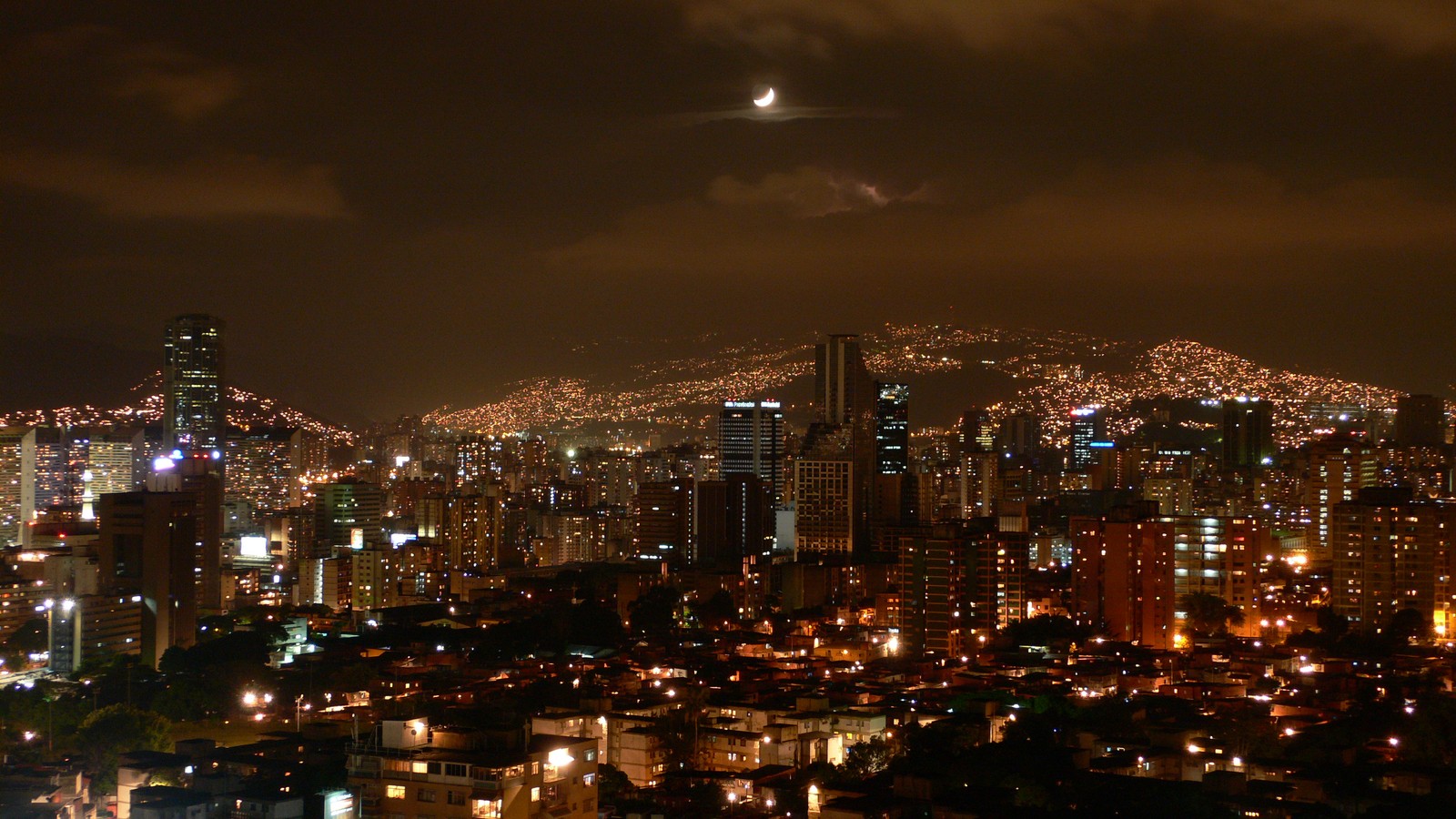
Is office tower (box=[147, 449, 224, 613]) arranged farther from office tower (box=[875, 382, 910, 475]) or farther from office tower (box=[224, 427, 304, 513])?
office tower (box=[875, 382, 910, 475])

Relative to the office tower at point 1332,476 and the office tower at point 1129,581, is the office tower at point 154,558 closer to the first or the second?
the office tower at point 1129,581

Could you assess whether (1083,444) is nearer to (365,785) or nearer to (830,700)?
(830,700)

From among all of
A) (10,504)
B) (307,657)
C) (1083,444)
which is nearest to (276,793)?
(307,657)

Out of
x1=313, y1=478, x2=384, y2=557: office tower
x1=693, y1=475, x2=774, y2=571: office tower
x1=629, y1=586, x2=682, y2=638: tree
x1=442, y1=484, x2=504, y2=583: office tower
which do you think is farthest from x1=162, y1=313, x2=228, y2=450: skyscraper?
x1=629, y1=586, x2=682, y2=638: tree

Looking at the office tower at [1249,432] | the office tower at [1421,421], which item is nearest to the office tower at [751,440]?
the office tower at [1249,432]

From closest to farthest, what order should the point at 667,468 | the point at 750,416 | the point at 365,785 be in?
the point at 365,785
the point at 750,416
the point at 667,468
